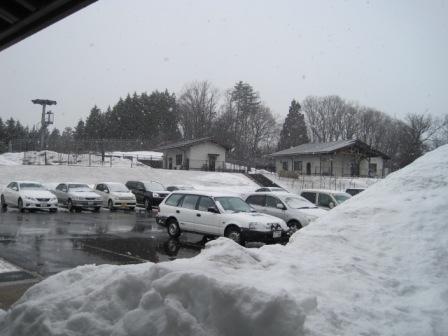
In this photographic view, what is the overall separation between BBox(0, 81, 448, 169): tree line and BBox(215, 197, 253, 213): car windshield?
63.7 meters

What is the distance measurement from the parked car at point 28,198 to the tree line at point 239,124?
56054 millimetres

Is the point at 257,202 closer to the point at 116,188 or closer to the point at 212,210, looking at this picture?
the point at 212,210

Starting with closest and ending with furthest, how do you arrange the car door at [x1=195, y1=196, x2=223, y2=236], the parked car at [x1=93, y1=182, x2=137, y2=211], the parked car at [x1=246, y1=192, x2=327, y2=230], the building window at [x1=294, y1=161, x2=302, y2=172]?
the car door at [x1=195, y1=196, x2=223, y2=236], the parked car at [x1=246, y1=192, x2=327, y2=230], the parked car at [x1=93, y1=182, x2=137, y2=211], the building window at [x1=294, y1=161, x2=302, y2=172]

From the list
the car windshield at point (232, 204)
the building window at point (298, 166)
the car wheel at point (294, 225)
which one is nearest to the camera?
the car windshield at point (232, 204)

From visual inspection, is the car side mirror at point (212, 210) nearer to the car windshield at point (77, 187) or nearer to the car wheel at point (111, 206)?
the car wheel at point (111, 206)

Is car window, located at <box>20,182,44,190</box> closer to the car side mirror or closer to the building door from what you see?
the car side mirror

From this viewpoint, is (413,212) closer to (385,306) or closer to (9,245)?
(385,306)

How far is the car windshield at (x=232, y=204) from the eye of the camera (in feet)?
44.4

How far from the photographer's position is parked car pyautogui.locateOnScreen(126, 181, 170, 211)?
87.4ft

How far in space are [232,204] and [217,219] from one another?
35.0 inches

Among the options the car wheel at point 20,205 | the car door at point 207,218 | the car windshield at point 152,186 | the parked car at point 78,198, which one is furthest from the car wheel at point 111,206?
the car door at point 207,218

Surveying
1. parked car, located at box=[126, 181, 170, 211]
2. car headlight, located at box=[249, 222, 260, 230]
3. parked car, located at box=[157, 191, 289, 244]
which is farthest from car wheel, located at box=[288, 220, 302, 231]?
parked car, located at box=[126, 181, 170, 211]

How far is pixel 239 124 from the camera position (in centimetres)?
8494

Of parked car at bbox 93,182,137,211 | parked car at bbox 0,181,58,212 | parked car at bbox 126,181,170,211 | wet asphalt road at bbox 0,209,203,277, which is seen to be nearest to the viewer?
wet asphalt road at bbox 0,209,203,277
